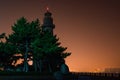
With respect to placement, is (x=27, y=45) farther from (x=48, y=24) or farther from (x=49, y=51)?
(x=48, y=24)

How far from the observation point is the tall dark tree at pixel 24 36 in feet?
239

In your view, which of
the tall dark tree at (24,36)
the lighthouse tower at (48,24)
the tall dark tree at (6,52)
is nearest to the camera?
the tall dark tree at (6,52)

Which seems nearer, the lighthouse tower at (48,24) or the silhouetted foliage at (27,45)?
the silhouetted foliage at (27,45)

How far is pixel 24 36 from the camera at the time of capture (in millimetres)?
72938

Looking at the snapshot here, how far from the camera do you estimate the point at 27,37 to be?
73.8 meters

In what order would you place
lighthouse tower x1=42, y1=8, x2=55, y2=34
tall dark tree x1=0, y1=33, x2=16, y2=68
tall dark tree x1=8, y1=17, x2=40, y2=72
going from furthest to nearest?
lighthouse tower x1=42, y1=8, x2=55, y2=34 → tall dark tree x1=8, y1=17, x2=40, y2=72 → tall dark tree x1=0, y1=33, x2=16, y2=68

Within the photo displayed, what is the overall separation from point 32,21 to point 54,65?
485 inches

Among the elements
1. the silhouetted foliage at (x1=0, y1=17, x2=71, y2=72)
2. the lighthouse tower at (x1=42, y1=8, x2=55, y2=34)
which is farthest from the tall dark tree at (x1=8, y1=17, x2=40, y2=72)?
the lighthouse tower at (x1=42, y1=8, x2=55, y2=34)

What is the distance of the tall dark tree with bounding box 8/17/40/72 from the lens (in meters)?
72.9

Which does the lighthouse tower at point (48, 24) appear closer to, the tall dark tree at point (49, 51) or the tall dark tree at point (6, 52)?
the tall dark tree at point (49, 51)

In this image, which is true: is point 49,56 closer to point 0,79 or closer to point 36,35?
point 36,35

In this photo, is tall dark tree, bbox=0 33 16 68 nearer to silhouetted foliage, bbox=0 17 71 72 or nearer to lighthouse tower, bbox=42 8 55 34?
silhouetted foliage, bbox=0 17 71 72

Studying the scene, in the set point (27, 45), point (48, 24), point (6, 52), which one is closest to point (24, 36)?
point (27, 45)

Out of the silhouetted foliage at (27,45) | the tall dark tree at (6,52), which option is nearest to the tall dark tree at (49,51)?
the silhouetted foliage at (27,45)
